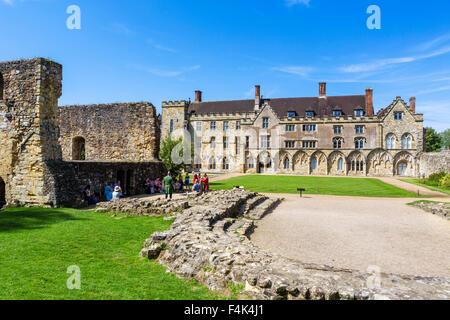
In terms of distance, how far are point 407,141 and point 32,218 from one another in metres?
57.3

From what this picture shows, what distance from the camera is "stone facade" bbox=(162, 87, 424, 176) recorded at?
52.2 metres

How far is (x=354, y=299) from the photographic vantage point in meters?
5.14

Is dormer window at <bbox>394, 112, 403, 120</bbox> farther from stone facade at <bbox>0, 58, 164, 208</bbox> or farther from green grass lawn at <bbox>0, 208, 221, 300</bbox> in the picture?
green grass lawn at <bbox>0, 208, 221, 300</bbox>

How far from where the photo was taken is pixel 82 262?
287 inches

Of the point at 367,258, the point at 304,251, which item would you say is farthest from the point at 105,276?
the point at 367,258

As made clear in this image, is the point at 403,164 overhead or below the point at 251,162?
below

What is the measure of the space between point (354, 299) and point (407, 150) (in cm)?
5553

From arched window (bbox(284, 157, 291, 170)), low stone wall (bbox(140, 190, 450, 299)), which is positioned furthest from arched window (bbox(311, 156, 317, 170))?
low stone wall (bbox(140, 190, 450, 299))

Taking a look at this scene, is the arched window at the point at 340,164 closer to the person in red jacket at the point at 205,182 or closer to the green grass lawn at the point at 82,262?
the person in red jacket at the point at 205,182

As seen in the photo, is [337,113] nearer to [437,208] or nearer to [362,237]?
[437,208]

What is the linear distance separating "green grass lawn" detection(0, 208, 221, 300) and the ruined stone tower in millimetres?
3764

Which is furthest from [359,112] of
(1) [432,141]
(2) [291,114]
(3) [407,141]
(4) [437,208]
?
(4) [437,208]

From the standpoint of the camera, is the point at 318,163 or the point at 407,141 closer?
the point at 407,141

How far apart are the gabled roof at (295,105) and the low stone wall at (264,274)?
53.2 metres
